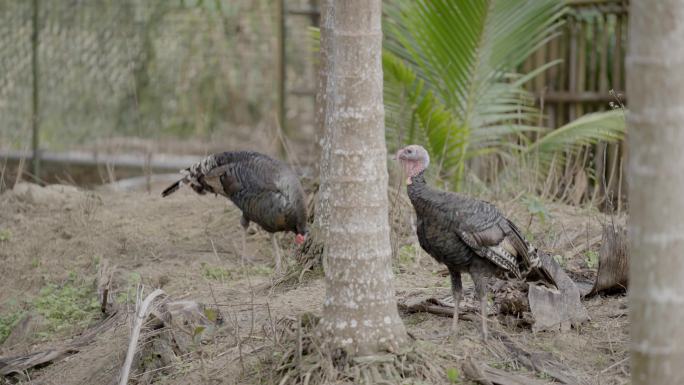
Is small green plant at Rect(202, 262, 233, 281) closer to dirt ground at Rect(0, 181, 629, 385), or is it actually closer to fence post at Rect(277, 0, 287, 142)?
dirt ground at Rect(0, 181, 629, 385)

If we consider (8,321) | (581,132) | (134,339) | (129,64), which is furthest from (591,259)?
(129,64)

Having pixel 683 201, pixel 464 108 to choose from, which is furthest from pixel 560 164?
pixel 683 201

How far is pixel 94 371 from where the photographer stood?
18.4 ft

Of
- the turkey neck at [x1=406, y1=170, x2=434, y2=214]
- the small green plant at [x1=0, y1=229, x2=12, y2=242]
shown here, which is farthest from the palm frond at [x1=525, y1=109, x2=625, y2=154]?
the small green plant at [x1=0, y1=229, x2=12, y2=242]

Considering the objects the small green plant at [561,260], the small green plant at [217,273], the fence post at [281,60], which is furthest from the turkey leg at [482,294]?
the fence post at [281,60]

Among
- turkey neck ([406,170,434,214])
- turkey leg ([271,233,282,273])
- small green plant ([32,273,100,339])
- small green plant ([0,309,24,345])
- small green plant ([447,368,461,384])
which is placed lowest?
small green plant ([0,309,24,345])

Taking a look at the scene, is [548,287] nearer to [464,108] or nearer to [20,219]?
[464,108]

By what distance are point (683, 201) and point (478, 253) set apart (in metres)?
2.27

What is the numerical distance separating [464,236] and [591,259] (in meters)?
1.86

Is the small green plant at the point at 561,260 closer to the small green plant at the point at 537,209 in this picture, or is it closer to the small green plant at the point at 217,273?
the small green plant at the point at 537,209

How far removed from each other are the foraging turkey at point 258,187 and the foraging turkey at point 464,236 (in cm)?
206

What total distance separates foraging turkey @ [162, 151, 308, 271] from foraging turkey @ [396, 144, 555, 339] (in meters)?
2.06

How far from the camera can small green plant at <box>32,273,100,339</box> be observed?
21.9ft

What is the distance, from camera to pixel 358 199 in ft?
14.5
